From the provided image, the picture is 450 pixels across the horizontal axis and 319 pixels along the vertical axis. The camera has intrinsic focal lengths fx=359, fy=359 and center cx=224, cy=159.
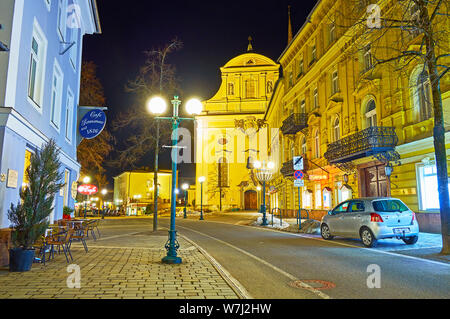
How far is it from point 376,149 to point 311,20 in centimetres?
1478

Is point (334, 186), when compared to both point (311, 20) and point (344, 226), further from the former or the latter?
point (311, 20)

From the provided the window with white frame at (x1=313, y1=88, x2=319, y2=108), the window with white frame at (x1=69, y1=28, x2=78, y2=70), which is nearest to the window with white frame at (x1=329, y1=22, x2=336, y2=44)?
the window with white frame at (x1=313, y1=88, x2=319, y2=108)

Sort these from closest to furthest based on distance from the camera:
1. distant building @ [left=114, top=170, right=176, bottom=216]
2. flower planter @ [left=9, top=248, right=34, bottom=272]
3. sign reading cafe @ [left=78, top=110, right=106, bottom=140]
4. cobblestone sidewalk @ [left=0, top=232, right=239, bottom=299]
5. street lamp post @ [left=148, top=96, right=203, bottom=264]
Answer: cobblestone sidewalk @ [left=0, top=232, right=239, bottom=299] → flower planter @ [left=9, top=248, right=34, bottom=272] → street lamp post @ [left=148, top=96, right=203, bottom=264] → sign reading cafe @ [left=78, top=110, right=106, bottom=140] → distant building @ [left=114, top=170, right=176, bottom=216]

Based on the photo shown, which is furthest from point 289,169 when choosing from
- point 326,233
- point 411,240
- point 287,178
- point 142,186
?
point 142,186

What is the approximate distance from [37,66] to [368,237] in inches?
473

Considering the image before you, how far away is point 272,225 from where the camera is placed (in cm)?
2253

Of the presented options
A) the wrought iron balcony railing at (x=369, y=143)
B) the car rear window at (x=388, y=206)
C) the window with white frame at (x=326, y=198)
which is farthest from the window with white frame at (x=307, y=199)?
the car rear window at (x=388, y=206)

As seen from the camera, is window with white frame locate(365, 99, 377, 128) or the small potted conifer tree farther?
window with white frame locate(365, 99, 377, 128)

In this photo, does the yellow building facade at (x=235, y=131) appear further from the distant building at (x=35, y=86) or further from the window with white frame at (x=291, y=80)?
the distant building at (x=35, y=86)

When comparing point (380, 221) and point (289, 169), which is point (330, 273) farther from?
point (289, 169)

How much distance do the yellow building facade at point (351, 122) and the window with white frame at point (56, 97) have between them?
10171 millimetres

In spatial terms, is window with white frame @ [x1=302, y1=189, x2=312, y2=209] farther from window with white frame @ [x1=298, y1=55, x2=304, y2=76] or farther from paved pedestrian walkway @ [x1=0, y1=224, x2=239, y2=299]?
paved pedestrian walkway @ [x1=0, y1=224, x2=239, y2=299]

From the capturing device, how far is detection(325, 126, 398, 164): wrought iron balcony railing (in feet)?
58.2
